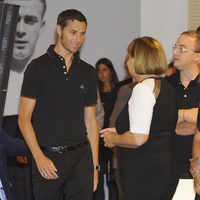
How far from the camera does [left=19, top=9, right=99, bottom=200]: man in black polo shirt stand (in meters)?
3.61

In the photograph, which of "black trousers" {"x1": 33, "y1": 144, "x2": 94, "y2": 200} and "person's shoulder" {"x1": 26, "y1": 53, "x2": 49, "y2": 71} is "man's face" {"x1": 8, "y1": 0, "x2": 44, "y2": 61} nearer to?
"person's shoulder" {"x1": 26, "y1": 53, "x2": 49, "y2": 71}

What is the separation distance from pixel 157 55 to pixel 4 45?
0.87 m

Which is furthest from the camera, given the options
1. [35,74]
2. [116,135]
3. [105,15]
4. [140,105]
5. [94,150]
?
[105,15]

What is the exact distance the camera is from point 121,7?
21.7ft

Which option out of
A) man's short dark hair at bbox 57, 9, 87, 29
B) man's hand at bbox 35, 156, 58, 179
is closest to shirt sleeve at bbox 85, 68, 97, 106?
man's short dark hair at bbox 57, 9, 87, 29

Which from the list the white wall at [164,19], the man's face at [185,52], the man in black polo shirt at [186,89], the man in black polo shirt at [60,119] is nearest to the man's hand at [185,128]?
the man in black polo shirt at [186,89]

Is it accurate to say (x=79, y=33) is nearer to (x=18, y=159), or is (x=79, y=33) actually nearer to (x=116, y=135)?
(x=116, y=135)

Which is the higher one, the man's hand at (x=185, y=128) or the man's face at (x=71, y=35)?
the man's face at (x=71, y=35)

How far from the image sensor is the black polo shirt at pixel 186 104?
3723 mm

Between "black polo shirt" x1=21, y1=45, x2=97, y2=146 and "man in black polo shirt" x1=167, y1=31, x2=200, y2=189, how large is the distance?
0.65m

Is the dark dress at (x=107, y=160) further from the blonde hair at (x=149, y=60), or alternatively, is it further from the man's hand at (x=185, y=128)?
the blonde hair at (x=149, y=60)

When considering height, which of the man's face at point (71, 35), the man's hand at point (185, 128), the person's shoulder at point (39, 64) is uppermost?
the man's face at point (71, 35)

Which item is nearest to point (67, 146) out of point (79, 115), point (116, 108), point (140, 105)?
point (79, 115)

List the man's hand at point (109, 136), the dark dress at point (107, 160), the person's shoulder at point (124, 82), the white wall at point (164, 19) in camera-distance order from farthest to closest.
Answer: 1. the white wall at point (164, 19)
2. the person's shoulder at point (124, 82)
3. the dark dress at point (107, 160)
4. the man's hand at point (109, 136)
